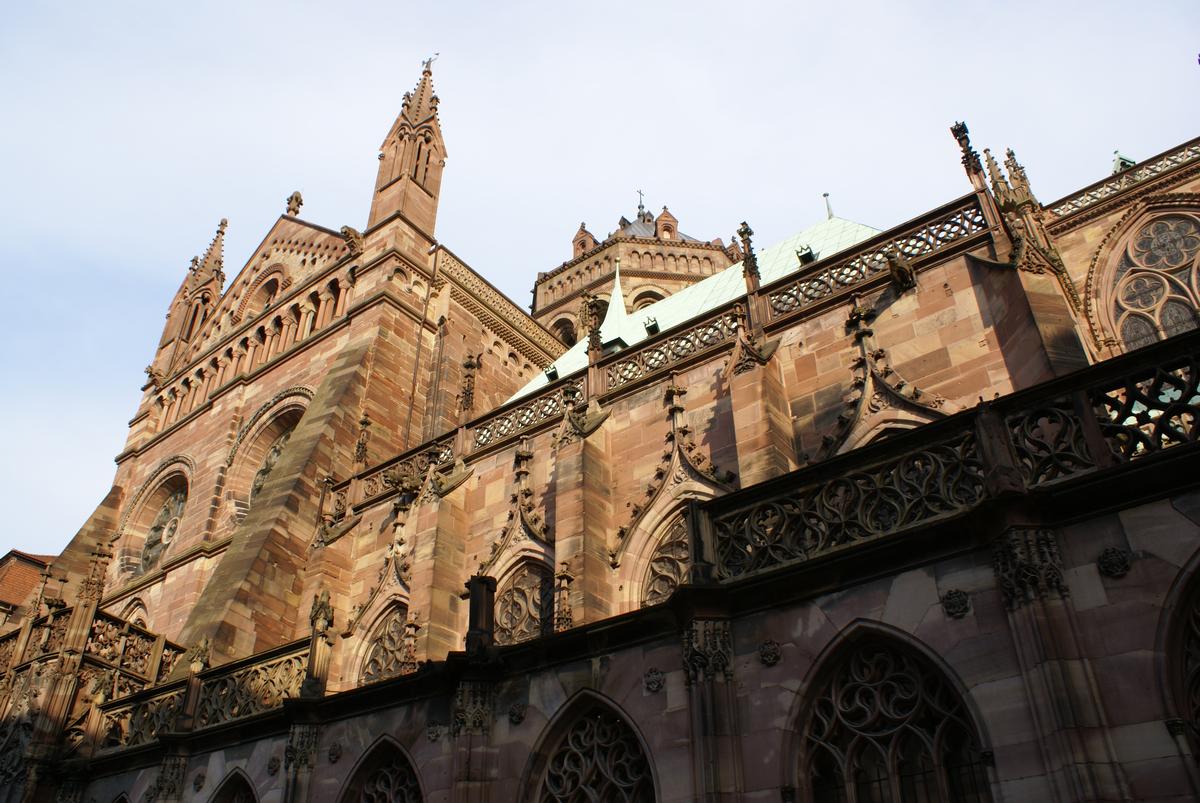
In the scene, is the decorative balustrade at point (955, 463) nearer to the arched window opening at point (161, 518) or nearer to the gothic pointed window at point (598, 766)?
the gothic pointed window at point (598, 766)

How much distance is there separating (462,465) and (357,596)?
10.1 ft

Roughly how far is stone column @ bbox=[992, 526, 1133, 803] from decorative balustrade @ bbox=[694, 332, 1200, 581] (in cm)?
52

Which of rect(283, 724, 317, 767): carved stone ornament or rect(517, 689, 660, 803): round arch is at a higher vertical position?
rect(283, 724, 317, 767): carved stone ornament

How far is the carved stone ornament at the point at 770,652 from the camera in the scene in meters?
7.61

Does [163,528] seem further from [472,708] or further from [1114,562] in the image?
[1114,562]

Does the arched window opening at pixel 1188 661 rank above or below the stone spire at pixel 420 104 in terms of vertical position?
below

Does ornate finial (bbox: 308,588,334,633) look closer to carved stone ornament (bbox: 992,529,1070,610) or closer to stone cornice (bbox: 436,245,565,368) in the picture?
carved stone ornament (bbox: 992,529,1070,610)

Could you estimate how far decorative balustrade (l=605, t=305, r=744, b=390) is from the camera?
1476 centimetres

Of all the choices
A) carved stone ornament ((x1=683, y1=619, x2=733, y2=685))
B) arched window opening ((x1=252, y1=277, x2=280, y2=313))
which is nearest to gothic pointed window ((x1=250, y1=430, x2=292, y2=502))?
arched window opening ((x1=252, y1=277, x2=280, y2=313))

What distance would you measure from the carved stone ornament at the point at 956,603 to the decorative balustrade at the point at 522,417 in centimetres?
972

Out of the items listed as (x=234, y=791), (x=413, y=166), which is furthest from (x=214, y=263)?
(x=234, y=791)

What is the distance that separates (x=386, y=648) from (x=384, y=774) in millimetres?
4904

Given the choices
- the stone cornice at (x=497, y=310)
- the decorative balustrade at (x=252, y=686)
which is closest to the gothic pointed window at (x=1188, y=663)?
the decorative balustrade at (x=252, y=686)

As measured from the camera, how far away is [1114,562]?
621cm
